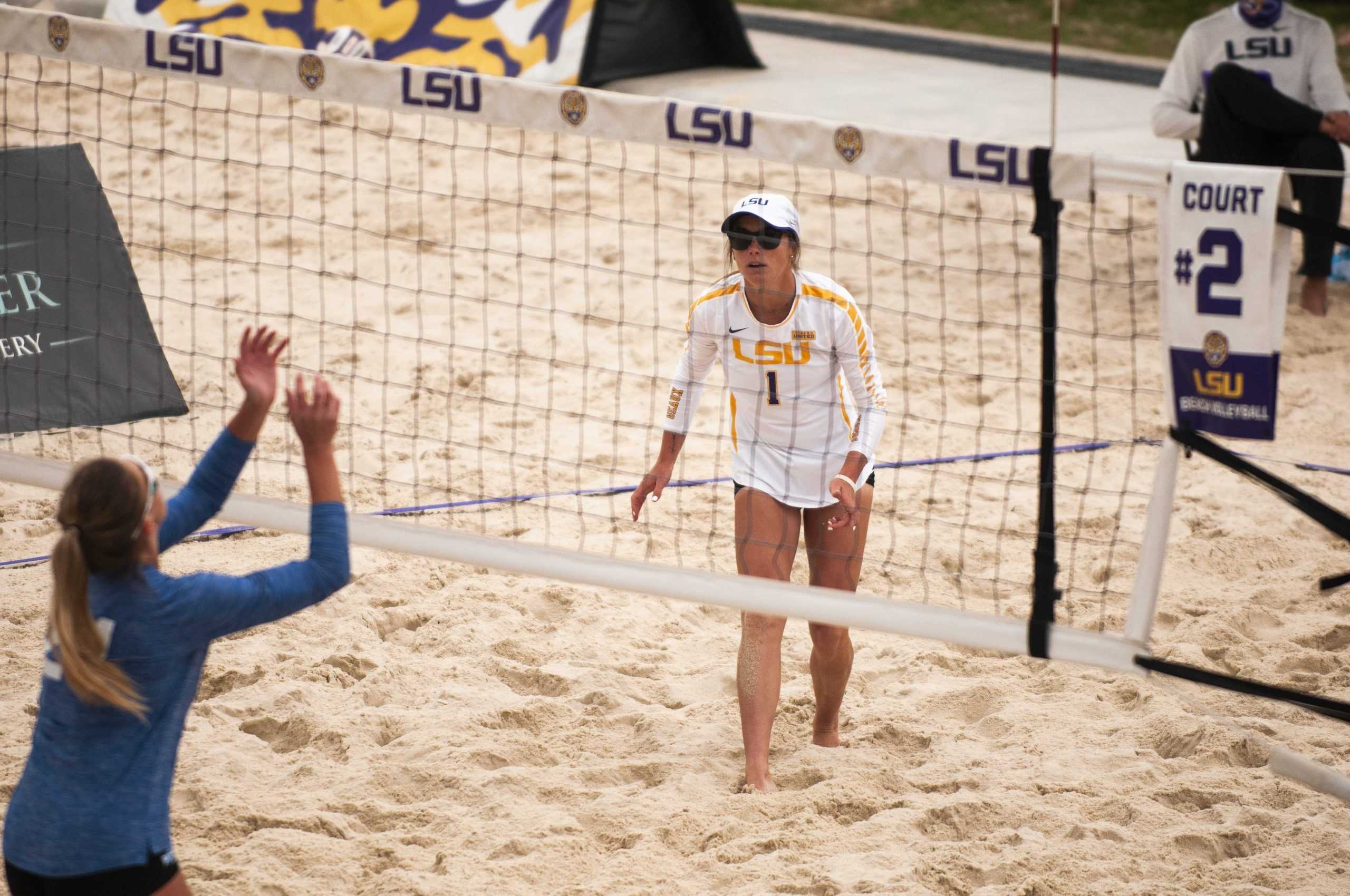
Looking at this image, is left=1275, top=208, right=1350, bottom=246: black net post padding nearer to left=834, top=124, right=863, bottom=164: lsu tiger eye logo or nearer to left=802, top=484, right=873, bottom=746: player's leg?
left=834, top=124, right=863, bottom=164: lsu tiger eye logo

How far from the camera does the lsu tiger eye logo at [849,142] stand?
10.7 feet

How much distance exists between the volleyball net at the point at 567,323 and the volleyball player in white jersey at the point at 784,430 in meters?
0.18

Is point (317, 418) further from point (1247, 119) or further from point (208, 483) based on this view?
point (1247, 119)

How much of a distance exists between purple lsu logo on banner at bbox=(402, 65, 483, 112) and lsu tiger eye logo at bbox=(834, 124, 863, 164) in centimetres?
102

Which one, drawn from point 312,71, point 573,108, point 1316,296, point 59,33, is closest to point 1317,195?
point 1316,296

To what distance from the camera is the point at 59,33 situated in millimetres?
4172

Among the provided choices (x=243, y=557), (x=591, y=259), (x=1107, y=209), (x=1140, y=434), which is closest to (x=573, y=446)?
(x=243, y=557)

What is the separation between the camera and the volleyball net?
342 centimetres

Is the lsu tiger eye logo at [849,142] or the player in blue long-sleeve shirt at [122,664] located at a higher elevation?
the lsu tiger eye logo at [849,142]

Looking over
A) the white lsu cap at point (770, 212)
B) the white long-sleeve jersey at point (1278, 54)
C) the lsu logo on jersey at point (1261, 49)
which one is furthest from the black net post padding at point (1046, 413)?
the lsu logo on jersey at point (1261, 49)

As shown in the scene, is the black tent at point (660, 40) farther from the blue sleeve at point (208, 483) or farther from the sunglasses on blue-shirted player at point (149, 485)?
the sunglasses on blue-shirted player at point (149, 485)

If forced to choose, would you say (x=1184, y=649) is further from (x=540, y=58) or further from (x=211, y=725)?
(x=540, y=58)

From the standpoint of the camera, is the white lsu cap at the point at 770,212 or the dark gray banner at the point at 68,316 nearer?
the white lsu cap at the point at 770,212

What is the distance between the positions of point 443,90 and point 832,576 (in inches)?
67.7
